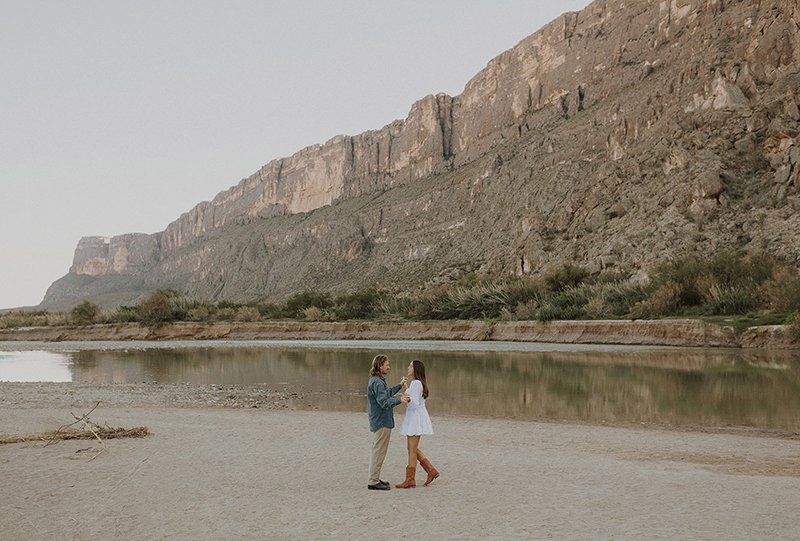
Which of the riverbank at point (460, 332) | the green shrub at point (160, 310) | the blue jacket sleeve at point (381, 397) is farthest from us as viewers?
the green shrub at point (160, 310)

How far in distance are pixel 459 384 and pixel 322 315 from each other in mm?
39558

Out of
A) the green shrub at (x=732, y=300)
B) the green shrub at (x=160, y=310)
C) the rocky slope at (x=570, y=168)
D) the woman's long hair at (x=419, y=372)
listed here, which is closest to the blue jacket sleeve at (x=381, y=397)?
the woman's long hair at (x=419, y=372)

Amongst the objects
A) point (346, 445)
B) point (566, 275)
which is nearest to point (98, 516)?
point (346, 445)

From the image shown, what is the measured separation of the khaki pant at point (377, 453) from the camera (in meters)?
7.59

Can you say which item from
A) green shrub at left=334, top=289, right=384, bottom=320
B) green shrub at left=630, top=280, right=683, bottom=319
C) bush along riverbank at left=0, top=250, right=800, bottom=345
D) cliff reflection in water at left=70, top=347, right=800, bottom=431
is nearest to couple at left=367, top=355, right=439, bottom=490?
cliff reflection in water at left=70, top=347, right=800, bottom=431

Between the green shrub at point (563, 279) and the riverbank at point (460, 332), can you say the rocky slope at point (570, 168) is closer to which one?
the green shrub at point (563, 279)

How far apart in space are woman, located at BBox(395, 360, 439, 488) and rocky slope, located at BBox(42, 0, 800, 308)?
3543 cm

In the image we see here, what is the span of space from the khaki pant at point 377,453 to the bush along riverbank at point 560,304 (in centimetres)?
2460

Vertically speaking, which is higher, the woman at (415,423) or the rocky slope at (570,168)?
the rocky slope at (570,168)

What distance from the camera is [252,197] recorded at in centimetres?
15825

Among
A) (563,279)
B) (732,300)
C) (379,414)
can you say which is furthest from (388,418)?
(563,279)

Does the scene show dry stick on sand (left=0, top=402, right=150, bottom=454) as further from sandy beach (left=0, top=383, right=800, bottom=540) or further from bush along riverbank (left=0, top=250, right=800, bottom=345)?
bush along riverbank (left=0, top=250, right=800, bottom=345)

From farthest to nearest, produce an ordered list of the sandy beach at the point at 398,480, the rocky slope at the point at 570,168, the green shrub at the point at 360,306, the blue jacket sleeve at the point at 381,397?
the green shrub at the point at 360,306 < the rocky slope at the point at 570,168 < the blue jacket sleeve at the point at 381,397 < the sandy beach at the point at 398,480

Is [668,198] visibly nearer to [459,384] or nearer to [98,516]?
[459,384]
